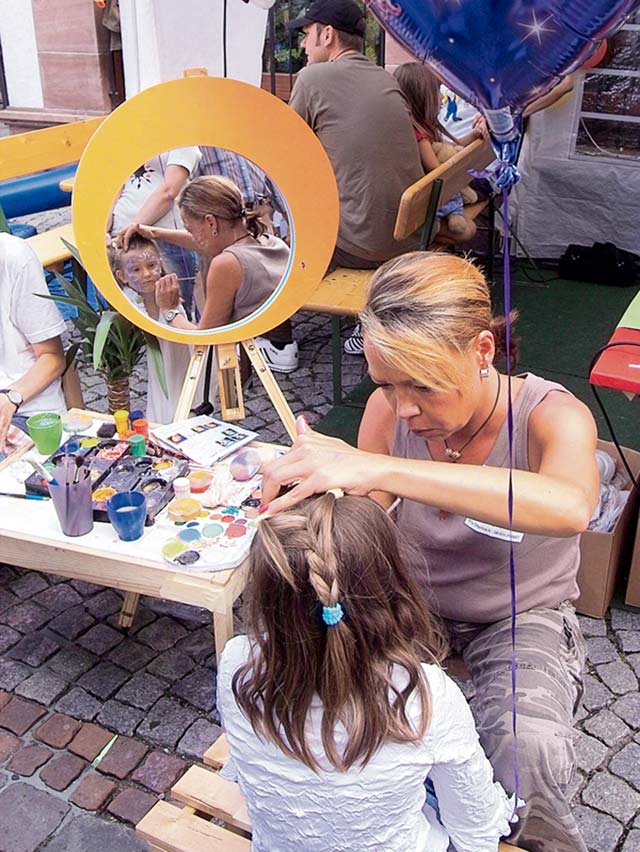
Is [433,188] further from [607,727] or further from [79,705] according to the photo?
[79,705]

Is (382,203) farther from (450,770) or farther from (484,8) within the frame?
(450,770)

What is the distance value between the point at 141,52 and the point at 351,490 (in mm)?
2292

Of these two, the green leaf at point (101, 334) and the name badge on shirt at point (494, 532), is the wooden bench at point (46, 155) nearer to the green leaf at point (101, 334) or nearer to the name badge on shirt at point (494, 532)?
the green leaf at point (101, 334)

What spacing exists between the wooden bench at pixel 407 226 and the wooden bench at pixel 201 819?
1908mm

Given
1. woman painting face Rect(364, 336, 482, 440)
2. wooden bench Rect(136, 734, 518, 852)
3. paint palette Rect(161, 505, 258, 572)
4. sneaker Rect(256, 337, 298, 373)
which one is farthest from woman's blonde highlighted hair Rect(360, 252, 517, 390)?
sneaker Rect(256, 337, 298, 373)

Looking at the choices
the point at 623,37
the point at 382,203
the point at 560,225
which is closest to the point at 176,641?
the point at 382,203

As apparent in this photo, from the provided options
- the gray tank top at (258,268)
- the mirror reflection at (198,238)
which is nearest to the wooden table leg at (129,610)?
the mirror reflection at (198,238)

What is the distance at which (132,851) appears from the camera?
6.39ft

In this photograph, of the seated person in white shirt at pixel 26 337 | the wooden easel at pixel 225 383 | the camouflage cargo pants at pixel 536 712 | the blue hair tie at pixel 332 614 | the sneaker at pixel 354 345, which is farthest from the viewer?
the sneaker at pixel 354 345

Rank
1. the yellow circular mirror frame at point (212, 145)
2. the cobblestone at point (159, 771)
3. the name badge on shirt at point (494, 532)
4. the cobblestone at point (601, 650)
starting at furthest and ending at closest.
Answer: the cobblestone at point (601, 650) → the yellow circular mirror frame at point (212, 145) → the cobblestone at point (159, 771) → the name badge on shirt at point (494, 532)

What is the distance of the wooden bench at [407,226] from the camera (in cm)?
328

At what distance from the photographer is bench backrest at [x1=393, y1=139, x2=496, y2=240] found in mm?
3229

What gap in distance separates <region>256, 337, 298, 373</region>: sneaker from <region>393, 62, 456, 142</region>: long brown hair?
4.20 feet

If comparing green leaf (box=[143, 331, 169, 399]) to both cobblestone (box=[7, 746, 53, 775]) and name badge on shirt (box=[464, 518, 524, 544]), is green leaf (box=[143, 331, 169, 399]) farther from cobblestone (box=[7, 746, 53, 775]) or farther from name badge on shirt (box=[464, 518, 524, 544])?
name badge on shirt (box=[464, 518, 524, 544])
